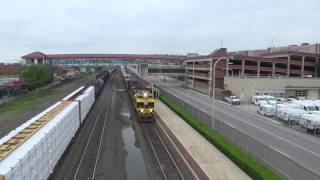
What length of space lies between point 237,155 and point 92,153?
11320 millimetres

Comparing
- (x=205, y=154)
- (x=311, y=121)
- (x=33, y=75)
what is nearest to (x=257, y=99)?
(x=311, y=121)

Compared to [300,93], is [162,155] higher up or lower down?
lower down

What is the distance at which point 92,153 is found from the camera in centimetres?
2991

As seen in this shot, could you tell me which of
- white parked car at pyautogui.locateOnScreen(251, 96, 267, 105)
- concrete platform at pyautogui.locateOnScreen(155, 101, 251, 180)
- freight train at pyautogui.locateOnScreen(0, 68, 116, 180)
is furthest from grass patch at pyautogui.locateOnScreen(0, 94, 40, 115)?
white parked car at pyautogui.locateOnScreen(251, 96, 267, 105)

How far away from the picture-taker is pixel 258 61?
8912cm

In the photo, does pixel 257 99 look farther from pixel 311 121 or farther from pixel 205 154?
pixel 205 154

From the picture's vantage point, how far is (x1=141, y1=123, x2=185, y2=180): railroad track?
24616 millimetres

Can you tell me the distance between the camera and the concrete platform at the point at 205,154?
23969 millimetres

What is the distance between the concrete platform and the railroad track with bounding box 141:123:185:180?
1.61 m

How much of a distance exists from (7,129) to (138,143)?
49.4 feet

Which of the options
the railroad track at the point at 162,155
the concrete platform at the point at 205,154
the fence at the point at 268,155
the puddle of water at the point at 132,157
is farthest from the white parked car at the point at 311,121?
the puddle of water at the point at 132,157

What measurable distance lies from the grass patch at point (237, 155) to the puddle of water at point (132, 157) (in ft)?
20.5

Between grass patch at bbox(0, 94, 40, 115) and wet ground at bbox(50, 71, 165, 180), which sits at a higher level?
wet ground at bbox(50, 71, 165, 180)

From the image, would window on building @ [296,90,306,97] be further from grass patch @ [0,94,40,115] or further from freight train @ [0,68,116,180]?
freight train @ [0,68,116,180]
